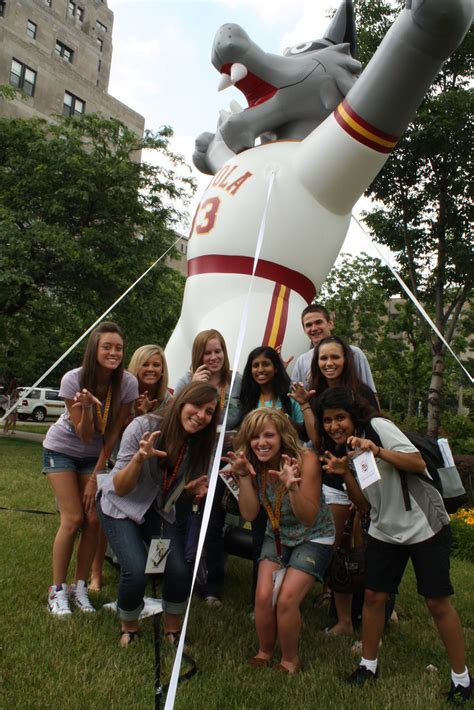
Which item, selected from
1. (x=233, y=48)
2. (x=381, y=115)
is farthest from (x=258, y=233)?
(x=233, y=48)

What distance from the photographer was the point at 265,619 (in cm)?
237

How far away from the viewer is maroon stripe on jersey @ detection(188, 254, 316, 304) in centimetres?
382

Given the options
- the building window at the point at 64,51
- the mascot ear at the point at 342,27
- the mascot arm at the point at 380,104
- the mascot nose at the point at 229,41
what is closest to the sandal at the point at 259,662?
the mascot arm at the point at 380,104

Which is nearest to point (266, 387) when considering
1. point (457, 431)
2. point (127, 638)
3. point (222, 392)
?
point (222, 392)

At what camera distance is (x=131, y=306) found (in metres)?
9.41

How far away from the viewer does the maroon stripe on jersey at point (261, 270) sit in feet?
12.5

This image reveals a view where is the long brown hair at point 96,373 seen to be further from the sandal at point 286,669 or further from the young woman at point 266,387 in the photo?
the sandal at point 286,669

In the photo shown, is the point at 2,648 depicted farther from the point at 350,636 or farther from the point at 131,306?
the point at 131,306

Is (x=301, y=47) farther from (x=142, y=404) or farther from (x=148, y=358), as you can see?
(x=142, y=404)

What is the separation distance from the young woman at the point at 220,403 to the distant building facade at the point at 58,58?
19417mm

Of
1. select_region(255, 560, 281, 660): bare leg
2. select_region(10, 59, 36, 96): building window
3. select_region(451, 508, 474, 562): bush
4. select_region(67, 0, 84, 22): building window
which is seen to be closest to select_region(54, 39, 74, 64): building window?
select_region(67, 0, 84, 22): building window

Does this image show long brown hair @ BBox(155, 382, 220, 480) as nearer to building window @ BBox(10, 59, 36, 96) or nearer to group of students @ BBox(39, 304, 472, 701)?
group of students @ BBox(39, 304, 472, 701)

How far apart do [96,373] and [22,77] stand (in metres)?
23.2

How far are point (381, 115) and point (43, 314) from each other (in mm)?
7358
